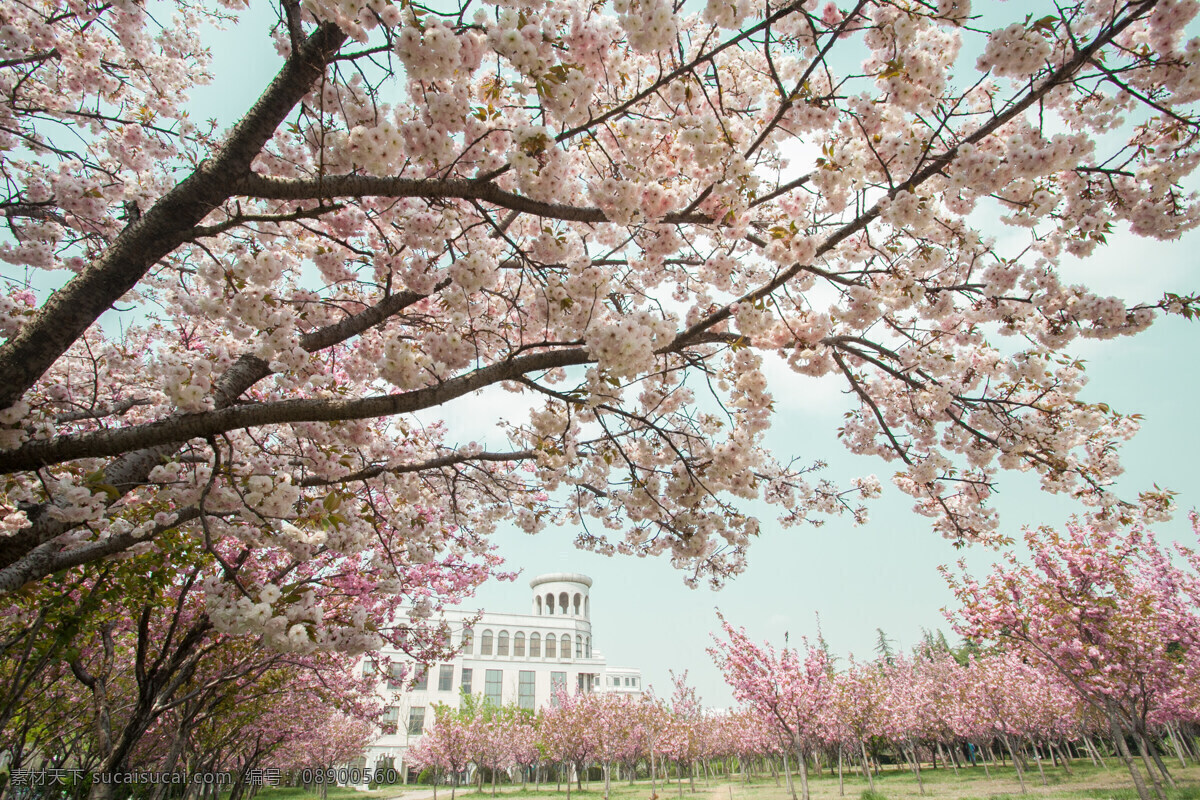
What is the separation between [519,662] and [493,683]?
2895 millimetres

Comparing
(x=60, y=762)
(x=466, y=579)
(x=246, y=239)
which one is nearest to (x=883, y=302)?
(x=246, y=239)

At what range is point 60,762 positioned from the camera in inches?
440

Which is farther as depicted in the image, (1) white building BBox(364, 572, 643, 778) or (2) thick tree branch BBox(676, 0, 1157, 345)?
(1) white building BBox(364, 572, 643, 778)

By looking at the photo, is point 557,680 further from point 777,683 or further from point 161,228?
point 161,228

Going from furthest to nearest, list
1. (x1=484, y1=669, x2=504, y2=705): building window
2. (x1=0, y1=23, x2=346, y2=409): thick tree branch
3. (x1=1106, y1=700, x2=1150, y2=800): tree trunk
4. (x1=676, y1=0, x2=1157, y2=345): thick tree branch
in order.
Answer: (x1=484, y1=669, x2=504, y2=705): building window < (x1=1106, y1=700, x2=1150, y2=800): tree trunk < (x1=0, y1=23, x2=346, y2=409): thick tree branch < (x1=676, y1=0, x2=1157, y2=345): thick tree branch

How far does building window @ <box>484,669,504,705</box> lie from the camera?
4822 cm

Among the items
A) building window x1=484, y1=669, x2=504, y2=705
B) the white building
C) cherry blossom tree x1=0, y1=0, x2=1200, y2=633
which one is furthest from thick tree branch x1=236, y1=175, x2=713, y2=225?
building window x1=484, y1=669, x2=504, y2=705

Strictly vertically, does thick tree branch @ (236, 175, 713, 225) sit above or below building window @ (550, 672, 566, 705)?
above

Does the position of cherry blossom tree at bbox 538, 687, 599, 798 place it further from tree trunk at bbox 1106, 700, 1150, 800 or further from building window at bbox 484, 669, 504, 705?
tree trunk at bbox 1106, 700, 1150, 800

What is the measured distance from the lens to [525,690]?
162 ft

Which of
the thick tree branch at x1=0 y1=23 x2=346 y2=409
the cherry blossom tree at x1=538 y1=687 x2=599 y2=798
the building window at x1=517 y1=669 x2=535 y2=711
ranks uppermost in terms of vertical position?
the thick tree branch at x1=0 y1=23 x2=346 y2=409

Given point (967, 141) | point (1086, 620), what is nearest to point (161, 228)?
point (967, 141)

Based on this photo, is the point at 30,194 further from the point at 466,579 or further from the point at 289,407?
the point at 466,579

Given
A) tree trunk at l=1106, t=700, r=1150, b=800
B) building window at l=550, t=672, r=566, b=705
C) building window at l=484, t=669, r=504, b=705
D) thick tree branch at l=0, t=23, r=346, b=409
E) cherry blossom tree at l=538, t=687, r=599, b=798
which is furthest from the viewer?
building window at l=550, t=672, r=566, b=705
